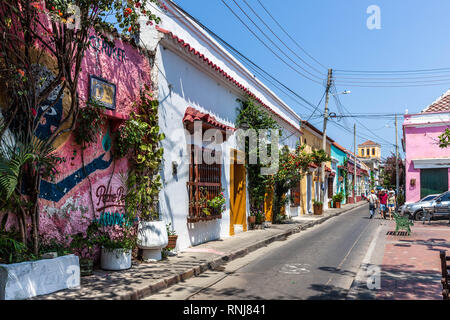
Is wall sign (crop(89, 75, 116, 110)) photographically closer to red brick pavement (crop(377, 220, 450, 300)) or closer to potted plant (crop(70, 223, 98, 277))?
potted plant (crop(70, 223, 98, 277))

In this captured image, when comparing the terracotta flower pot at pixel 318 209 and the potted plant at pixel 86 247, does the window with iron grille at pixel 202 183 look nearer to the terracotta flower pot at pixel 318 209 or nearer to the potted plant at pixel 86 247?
the potted plant at pixel 86 247

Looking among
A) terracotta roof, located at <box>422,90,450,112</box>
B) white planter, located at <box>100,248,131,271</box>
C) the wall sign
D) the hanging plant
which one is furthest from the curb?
terracotta roof, located at <box>422,90,450,112</box>

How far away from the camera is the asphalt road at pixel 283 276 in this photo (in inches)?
250

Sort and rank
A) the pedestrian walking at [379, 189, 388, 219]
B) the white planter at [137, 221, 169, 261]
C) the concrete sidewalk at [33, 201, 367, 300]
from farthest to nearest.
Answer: the pedestrian walking at [379, 189, 388, 219] < the white planter at [137, 221, 169, 261] < the concrete sidewalk at [33, 201, 367, 300]

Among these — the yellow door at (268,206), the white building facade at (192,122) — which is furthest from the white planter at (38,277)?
the yellow door at (268,206)

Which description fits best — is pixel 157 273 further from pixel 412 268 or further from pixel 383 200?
pixel 383 200

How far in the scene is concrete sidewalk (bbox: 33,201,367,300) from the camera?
5805 millimetres

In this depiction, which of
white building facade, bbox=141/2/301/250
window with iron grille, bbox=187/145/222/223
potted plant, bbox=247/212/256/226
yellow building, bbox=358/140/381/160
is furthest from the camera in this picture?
yellow building, bbox=358/140/381/160

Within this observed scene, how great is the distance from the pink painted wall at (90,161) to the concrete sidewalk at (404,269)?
4767 mm

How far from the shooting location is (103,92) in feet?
25.5

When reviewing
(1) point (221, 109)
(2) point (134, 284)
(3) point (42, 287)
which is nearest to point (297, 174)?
(1) point (221, 109)

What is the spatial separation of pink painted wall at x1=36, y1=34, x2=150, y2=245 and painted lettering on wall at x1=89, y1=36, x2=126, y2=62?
0.03m

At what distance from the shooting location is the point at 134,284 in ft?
20.9
